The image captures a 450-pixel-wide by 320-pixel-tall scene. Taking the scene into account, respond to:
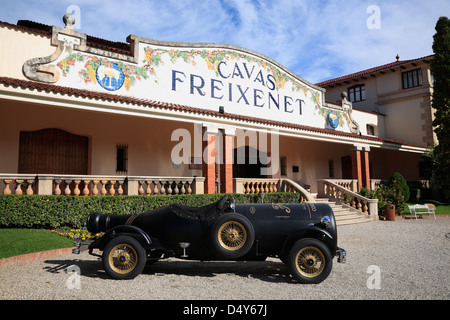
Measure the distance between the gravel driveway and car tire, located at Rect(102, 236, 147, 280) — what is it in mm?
160

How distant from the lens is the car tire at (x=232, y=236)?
5527 millimetres

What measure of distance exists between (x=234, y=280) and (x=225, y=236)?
2.68ft

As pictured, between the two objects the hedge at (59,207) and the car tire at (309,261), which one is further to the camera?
the hedge at (59,207)

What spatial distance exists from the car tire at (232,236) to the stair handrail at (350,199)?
12.1 metres

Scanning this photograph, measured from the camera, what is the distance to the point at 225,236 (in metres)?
5.59

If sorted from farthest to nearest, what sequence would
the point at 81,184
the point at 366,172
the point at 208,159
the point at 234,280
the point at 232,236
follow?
the point at 366,172, the point at 208,159, the point at 81,184, the point at 234,280, the point at 232,236

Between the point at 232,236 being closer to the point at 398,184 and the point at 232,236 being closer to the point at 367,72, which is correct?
the point at 398,184

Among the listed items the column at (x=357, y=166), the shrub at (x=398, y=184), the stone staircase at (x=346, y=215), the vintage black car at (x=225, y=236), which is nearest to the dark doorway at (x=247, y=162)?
the stone staircase at (x=346, y=215)

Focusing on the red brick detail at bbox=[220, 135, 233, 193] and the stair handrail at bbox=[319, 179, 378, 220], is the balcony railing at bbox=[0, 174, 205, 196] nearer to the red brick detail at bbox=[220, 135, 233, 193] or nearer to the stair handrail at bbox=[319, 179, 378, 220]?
the red brick detail at bbox=[220, 135, 233, 193]

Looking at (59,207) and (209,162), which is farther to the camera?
(209,162)

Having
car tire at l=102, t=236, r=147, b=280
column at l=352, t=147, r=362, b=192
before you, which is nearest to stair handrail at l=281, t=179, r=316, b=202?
column at l=352, t=147, r=362, b=192

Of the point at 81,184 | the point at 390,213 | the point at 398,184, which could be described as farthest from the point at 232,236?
the point at 398,184

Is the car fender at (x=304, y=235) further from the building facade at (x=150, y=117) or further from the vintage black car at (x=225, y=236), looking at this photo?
the building facade at (x=150, y=117)

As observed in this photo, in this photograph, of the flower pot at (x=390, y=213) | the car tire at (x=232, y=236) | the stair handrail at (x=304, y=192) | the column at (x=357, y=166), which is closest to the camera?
the car tire at (x=232, y=236)
